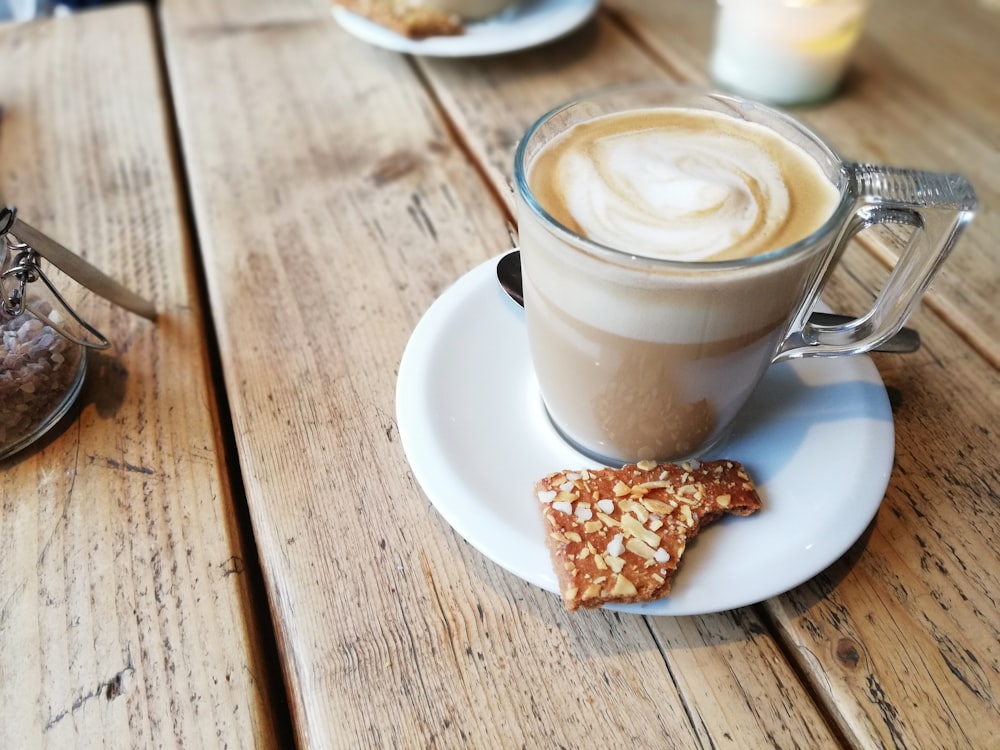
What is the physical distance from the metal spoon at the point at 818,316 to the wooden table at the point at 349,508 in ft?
0.10

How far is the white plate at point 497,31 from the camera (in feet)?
3.55

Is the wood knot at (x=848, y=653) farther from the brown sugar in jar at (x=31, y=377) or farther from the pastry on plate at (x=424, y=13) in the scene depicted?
the pastry on plate at (x=424, y=13)

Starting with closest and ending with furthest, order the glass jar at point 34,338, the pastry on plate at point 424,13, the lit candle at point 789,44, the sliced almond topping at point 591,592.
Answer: the sliced almond topping at point 591,592
the glass jar at point 34,338
the lit candle at point 789,44
the pastry on plate at point 424,13

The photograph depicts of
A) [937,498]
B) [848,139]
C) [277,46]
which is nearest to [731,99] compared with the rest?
[937,498]

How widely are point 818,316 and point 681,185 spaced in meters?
0.20

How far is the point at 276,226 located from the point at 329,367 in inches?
9.7

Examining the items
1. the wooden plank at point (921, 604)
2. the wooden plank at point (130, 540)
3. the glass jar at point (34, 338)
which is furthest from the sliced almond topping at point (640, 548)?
the glass jar at point (34, 338)

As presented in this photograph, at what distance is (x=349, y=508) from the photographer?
592mm

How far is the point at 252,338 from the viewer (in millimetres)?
737

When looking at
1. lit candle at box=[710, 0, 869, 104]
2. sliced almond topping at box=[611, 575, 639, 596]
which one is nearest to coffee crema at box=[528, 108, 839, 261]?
sliced almond topping at box=[611, 575, 639, 596]

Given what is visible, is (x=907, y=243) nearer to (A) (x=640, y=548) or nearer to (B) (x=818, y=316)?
(B) (x=818, y=316)

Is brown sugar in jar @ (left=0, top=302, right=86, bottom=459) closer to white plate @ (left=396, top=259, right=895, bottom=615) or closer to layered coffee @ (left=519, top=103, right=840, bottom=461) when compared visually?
white plate @ (left=396, top=259, right=895, bottom=615)

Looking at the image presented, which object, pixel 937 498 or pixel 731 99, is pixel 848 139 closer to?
pixel 731 99

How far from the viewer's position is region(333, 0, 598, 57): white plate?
1.08 m
